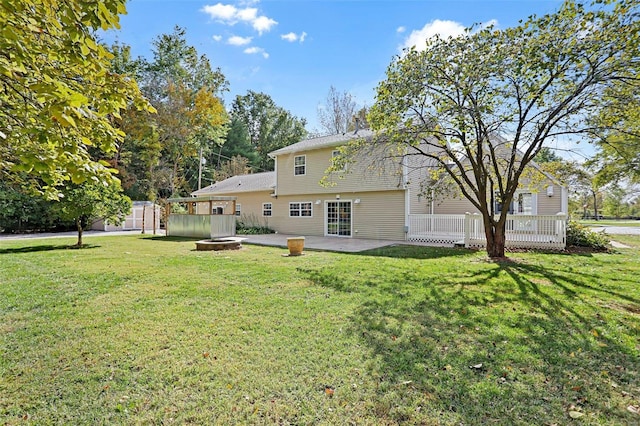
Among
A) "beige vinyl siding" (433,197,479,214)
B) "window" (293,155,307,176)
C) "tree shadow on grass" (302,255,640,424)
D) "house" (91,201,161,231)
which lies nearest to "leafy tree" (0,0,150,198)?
"tree shadow on grass" (302,255,640,424)

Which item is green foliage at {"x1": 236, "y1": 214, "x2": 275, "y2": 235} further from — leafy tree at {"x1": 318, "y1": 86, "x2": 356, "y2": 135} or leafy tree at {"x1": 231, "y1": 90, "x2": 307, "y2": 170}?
leafy tree at {"x1": 231, "y1": 90, "x2": 307, "y2": 170}

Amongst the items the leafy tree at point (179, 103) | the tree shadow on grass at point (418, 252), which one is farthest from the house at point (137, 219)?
the tree shadow on grass at point (418, 252)

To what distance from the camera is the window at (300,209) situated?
1748cm

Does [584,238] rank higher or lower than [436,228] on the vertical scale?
lower

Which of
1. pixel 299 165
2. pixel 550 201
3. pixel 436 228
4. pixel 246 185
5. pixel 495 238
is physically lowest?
pixel 495 238

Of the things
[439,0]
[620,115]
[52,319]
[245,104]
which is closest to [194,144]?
[245,104]

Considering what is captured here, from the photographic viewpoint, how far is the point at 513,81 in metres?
8.04

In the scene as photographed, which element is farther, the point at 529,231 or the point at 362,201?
the point at 362,201

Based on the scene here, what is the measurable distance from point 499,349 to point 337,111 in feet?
90.6

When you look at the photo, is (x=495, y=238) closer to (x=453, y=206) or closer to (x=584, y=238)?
(x=584, y=238)

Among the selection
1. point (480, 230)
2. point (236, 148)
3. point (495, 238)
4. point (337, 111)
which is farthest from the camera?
point (236, 148)

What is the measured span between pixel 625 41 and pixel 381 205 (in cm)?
946

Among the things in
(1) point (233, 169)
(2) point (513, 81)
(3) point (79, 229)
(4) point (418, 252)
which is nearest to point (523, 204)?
(4) point (418, 252)

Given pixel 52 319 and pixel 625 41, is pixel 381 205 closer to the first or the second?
pixel 625 41
